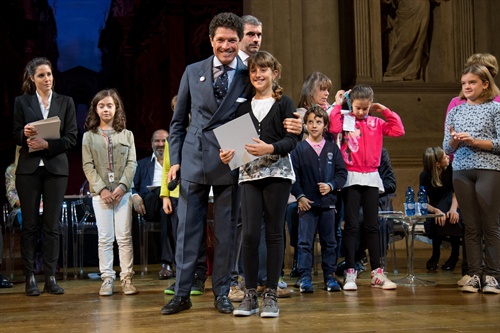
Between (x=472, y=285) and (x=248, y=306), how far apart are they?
188 cm

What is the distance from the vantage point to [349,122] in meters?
6.21

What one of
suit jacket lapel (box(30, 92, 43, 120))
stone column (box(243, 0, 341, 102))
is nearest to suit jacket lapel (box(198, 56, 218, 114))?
suit jacket lapel (box(30, 92, 43, 120))

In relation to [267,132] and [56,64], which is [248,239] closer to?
[267,132]

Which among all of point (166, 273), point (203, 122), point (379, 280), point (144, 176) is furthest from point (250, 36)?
point (144, 176)

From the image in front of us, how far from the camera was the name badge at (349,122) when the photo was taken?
20.3 feet

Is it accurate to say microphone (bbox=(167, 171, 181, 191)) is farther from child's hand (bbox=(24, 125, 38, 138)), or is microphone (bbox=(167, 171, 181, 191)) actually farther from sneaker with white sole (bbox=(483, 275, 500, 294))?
sneaker with white sole (bbox=(483, 275, 500, 294))

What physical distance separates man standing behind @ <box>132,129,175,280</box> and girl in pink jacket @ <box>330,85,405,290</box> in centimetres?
201

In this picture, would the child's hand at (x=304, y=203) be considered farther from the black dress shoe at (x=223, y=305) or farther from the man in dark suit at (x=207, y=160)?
the black dress shoe at (x=223, y=305)

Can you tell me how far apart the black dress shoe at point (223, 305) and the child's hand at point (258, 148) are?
904 millimetres

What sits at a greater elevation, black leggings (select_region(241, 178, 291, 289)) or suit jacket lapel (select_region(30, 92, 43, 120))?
suit jacket lapel (select_region(30, 92, 43, 120))

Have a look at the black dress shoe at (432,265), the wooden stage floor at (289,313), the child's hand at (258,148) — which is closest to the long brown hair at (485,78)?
the wooden stage floor at (289,313)

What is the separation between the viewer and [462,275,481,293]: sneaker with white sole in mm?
5686

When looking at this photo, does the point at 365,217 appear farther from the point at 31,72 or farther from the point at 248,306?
the point at 31,72

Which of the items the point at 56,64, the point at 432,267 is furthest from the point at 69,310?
the point at 56,64
